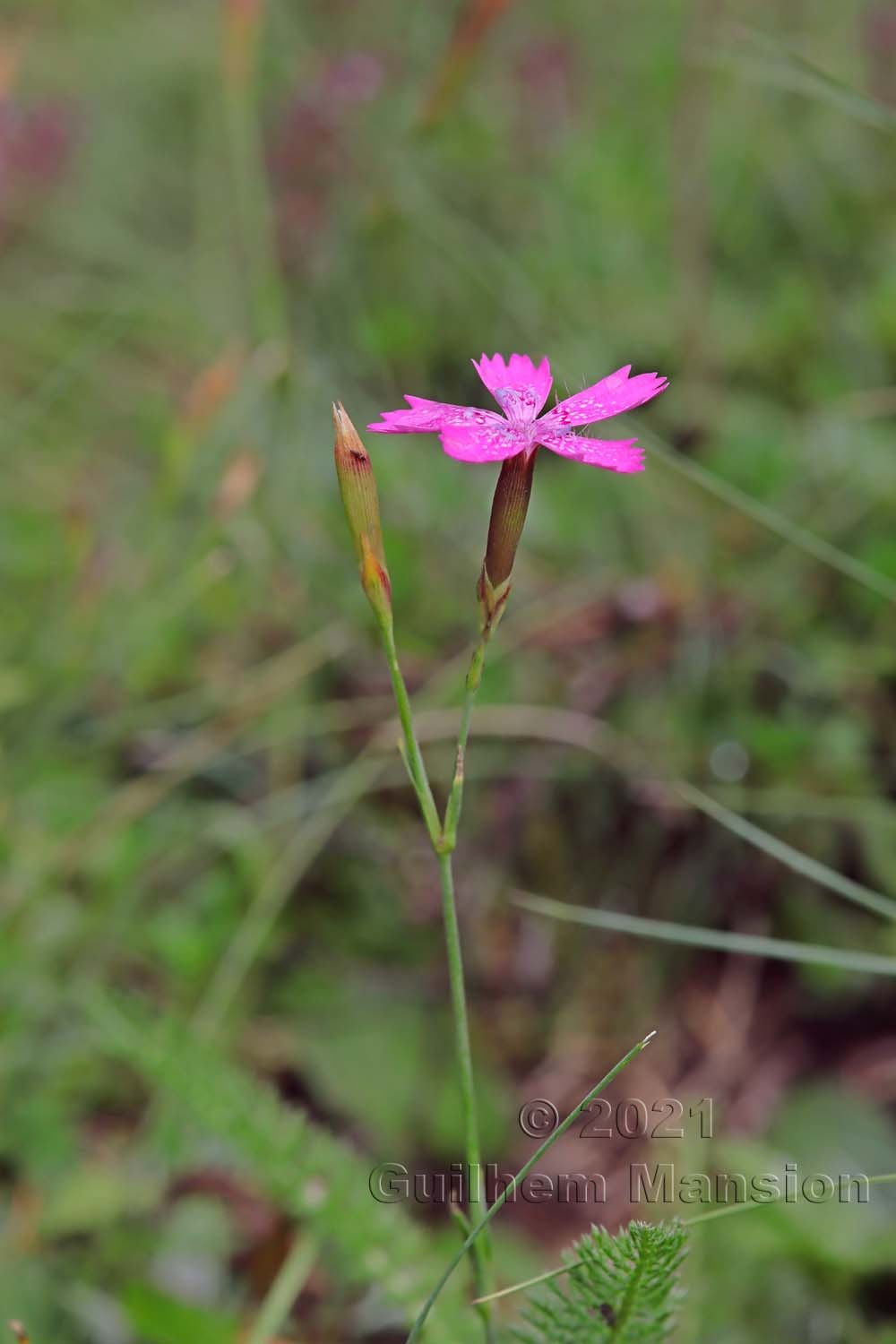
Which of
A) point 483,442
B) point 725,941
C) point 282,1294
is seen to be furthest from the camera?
point 282,1294

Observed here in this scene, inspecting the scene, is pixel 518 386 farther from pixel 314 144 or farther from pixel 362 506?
pixel 314 144

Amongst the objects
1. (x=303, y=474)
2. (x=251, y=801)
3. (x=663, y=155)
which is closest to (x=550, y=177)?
Result: (x=663, y=155)

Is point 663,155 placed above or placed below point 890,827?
above

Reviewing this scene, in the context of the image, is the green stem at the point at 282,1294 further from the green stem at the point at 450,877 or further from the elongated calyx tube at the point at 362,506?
the elongated calyx tube at the point at 362,506

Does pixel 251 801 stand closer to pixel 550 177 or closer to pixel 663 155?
pixel 550 177

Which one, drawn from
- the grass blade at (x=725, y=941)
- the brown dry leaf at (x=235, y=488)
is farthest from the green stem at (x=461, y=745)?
the brown dry leaf at (x=235, y=488)

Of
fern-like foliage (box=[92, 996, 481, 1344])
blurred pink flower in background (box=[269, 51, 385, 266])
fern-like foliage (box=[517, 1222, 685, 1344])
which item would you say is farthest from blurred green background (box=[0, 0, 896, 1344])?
blurred pink flower in background (box=[269, 51, 385, 266])

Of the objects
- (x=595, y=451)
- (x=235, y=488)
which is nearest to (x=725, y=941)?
(x=595, y=451)
